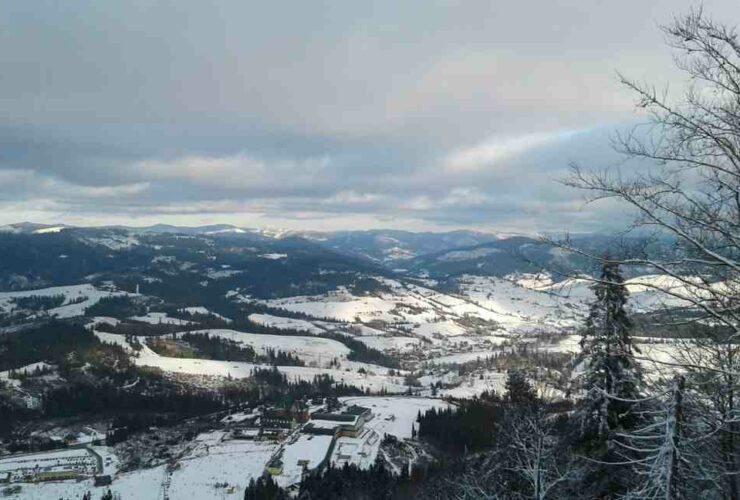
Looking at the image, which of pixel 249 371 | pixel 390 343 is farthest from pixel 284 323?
pixel 249 371

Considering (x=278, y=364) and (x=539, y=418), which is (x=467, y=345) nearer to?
(x=278, y=364)

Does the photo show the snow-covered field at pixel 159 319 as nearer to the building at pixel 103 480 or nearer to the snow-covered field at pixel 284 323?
the snow-covered field at pixel 284 323

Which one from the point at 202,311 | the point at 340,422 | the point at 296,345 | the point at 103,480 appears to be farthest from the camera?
the point at 202,311

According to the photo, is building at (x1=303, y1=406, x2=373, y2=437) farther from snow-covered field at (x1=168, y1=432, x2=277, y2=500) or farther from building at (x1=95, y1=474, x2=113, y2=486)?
building at (x1=95, y1=474, x2=113, y2=486)

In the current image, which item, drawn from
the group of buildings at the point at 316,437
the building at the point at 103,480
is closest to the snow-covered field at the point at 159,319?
the group of buildings at the point at 316,437

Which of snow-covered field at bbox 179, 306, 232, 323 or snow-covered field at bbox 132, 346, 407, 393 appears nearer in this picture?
snow-covered field at bbox 132, 346, 407, 393

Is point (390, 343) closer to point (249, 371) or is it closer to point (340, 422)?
point (249, 371)

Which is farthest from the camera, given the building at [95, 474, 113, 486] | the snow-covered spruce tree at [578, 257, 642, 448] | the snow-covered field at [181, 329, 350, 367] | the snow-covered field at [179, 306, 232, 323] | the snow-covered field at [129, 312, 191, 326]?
the snow-covered field at [179, 306, 232, 323]

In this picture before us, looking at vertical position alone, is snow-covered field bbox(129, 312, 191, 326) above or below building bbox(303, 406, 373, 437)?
below

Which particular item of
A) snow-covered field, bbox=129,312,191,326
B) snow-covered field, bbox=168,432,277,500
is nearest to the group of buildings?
snow-covered field, bbox=168,432,277,500

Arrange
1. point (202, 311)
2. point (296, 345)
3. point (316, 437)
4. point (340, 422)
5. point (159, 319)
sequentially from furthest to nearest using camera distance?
point (202, 311), point (159, 319), point (296, 345), point (340, 422), point (316, 437)

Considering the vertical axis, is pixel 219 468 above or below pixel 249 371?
above

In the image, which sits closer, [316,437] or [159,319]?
[316,437]
